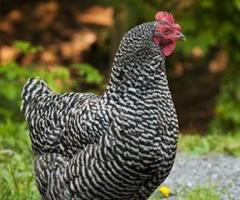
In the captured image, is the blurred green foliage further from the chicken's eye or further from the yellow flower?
the chicken's eye

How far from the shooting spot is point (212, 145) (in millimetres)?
8680

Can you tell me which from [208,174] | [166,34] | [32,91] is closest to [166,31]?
[166,34]

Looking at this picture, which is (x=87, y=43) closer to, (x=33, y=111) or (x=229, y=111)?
(x=229, y=111)

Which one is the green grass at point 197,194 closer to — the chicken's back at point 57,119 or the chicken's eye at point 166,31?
the chicken's back at point 57,119

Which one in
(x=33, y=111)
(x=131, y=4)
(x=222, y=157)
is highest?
(x=131, y=4)

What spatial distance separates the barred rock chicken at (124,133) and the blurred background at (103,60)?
3.59 feet

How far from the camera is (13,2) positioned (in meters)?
16.7

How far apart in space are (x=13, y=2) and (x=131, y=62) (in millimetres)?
11802

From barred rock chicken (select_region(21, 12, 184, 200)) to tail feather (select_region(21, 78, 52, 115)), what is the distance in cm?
62

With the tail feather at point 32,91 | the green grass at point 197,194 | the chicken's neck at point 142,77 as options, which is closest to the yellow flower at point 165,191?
the green grass at point 197,194

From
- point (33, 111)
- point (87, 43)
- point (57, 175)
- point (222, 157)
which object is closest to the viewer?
point (57, 175)

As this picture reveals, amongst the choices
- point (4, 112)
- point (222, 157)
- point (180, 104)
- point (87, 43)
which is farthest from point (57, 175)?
point (87, 43)

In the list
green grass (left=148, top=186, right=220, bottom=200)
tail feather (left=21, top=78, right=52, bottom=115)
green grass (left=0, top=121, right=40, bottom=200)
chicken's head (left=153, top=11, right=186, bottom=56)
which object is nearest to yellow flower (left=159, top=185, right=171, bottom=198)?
green grass (left=148, top=186, right=220, bottom=200)

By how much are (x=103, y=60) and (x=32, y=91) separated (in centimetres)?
981
